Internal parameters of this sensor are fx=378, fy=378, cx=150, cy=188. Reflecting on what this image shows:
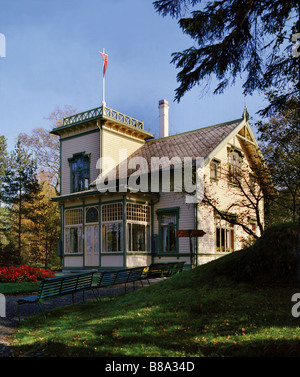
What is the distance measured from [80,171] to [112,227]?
16.1ft

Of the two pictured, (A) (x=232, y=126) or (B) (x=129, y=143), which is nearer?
(A) (x=232, y=126)

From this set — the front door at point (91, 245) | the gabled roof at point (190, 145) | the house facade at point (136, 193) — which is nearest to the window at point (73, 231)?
the house facade at point (136, 193)

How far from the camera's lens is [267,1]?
7.40m

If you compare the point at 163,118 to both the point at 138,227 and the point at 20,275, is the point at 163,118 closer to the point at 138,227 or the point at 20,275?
the point at 138,227

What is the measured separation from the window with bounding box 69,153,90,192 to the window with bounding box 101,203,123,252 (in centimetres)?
308

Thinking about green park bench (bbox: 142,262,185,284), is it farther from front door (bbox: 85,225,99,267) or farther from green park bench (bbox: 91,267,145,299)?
front door (bbox: 85,225,99,267)

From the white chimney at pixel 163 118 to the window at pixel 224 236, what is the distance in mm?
7468

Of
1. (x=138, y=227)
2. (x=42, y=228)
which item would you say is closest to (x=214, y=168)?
(x=138, y=227)

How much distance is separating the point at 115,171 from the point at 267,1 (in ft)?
48.9

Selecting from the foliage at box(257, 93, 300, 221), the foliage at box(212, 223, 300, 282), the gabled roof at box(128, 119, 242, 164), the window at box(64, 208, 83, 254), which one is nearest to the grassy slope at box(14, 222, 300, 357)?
the foliage at box(212, 223, 300, 282)

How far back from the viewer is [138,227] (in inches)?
765
